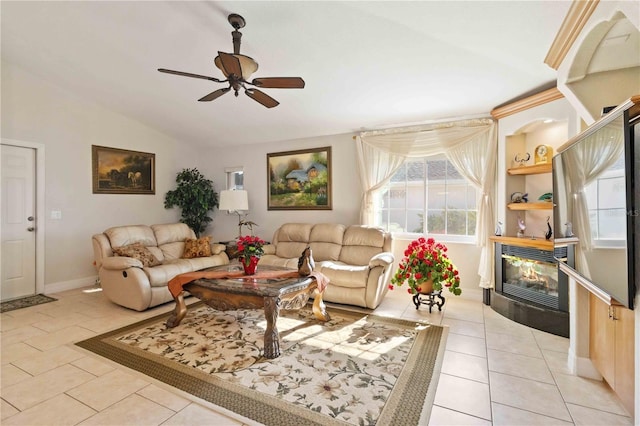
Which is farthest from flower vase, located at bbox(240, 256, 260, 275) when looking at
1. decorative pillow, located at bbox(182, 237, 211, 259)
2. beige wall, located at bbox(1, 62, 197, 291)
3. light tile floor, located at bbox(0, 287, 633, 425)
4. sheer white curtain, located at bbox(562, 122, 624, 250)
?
beige wall, located at bbox(1, 62, 197, 291)

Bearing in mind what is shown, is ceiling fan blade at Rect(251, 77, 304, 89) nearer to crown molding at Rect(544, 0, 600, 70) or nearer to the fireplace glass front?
crown molding at Rect(544, 0, 600, 70)

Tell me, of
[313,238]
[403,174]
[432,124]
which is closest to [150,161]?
[313,238]

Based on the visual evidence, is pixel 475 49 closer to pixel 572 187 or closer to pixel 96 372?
pixel 572 187

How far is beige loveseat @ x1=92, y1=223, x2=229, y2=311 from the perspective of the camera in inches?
140

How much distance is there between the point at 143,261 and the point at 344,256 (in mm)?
2697

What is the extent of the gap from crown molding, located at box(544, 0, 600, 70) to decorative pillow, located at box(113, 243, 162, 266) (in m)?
4.77

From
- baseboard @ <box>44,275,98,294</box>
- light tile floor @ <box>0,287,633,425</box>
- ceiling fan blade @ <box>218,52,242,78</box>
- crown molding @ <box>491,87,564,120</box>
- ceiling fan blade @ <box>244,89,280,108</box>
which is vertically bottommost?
light tile floor @ <box>0,287,633,425</box>

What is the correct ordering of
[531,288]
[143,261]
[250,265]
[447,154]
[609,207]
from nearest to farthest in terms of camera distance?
[609,207]
[250,265]
[531,288]
[143,261]
[447,154]

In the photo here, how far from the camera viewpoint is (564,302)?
287 cm

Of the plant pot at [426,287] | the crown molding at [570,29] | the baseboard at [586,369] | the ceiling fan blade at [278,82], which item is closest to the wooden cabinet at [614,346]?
the baseboard at [586,369]

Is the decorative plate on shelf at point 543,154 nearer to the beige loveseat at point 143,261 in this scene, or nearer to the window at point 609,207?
the window at point 609,207

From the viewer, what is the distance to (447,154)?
4086 millimetres

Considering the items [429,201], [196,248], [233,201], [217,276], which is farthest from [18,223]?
[429,201]

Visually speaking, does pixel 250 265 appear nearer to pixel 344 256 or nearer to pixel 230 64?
pixel 344 256
